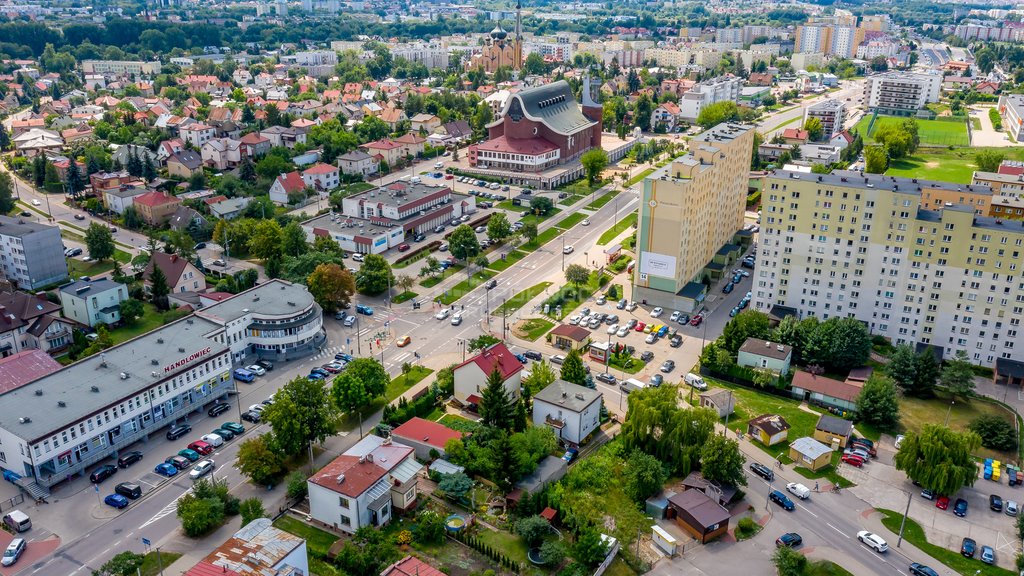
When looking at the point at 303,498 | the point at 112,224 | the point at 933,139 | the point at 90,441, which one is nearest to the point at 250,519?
the point at 303,498

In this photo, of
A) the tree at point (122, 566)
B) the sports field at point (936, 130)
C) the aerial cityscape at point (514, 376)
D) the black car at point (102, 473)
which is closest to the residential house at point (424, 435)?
the aerial cityscape at point (514, 376)

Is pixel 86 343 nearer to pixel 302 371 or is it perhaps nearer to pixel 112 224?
pixel 302 371

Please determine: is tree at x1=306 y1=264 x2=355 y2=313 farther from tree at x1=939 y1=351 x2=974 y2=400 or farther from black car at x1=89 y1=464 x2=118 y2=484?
tree at x1=939 y1=351 x2=974 y2=400

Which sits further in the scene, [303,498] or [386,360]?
[386,360]

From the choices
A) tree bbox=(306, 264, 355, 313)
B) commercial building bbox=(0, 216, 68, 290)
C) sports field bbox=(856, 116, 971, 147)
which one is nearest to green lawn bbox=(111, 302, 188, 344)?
tree bbox=(306, 264, 355, 313)

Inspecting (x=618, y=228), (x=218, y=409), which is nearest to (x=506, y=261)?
(x=618, y=228)

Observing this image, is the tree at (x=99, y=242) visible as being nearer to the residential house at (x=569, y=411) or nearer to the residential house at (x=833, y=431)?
the residential house at (x=569, y=411)

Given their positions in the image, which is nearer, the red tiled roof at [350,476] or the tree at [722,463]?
the red tiled roof at [350,476]
